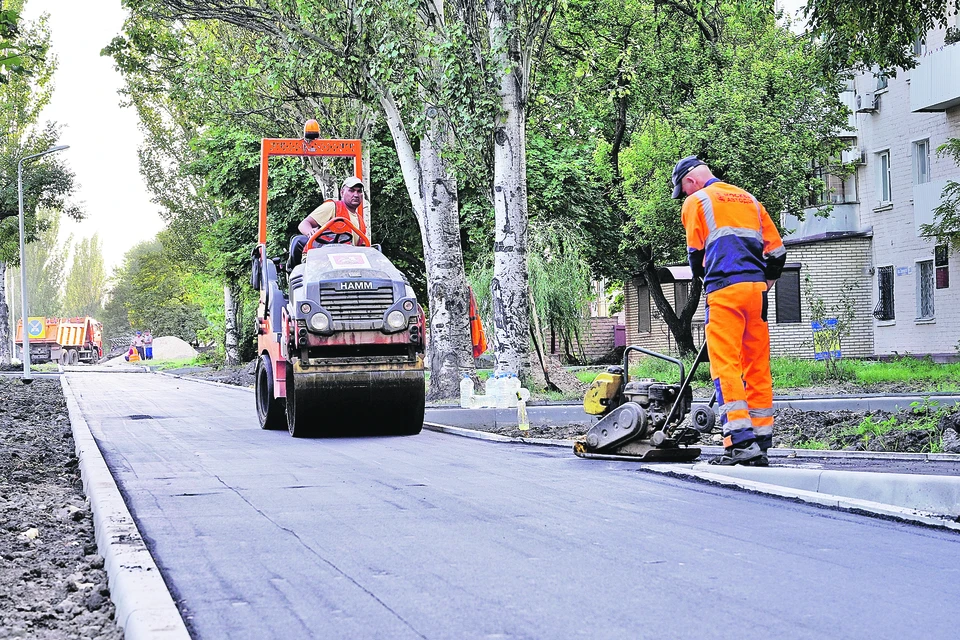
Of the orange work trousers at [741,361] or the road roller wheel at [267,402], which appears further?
the road roller wheel at [267,402]

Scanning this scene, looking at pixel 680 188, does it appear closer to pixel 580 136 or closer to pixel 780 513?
pixel 780 513

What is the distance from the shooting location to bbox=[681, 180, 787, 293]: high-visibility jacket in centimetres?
848

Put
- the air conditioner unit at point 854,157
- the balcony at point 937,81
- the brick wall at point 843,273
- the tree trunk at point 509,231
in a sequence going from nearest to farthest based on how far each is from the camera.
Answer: the tree trunk at point 509,231 < the balcony at point 937,81 < the brick wall at point 843,273 < the air conditioner unit at point 854,157

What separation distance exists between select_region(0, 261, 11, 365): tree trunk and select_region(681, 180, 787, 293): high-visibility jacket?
46514mm

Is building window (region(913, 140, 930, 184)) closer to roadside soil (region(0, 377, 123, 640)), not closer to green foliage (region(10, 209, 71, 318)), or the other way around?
roadside soil (region(0, 377, 123, 640))

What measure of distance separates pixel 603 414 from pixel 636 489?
2138 millimetres

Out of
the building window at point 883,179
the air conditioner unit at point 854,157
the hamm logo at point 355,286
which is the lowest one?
the hamm logo at point 355,286

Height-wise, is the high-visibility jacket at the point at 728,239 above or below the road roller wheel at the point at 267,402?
above

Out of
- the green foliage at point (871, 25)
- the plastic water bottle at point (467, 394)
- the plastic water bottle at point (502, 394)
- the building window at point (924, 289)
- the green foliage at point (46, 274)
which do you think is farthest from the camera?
the green foliage at point (46, 274)

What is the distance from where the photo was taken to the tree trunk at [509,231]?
17.3 metres

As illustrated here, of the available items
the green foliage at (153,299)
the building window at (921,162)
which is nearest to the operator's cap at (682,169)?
the building window at (921,162)

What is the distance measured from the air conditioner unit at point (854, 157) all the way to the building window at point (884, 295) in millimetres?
3471

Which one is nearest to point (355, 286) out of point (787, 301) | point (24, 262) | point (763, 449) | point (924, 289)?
point (763, 449)

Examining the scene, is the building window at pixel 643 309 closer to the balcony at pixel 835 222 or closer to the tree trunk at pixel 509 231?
the balcony at pixel 835 222
